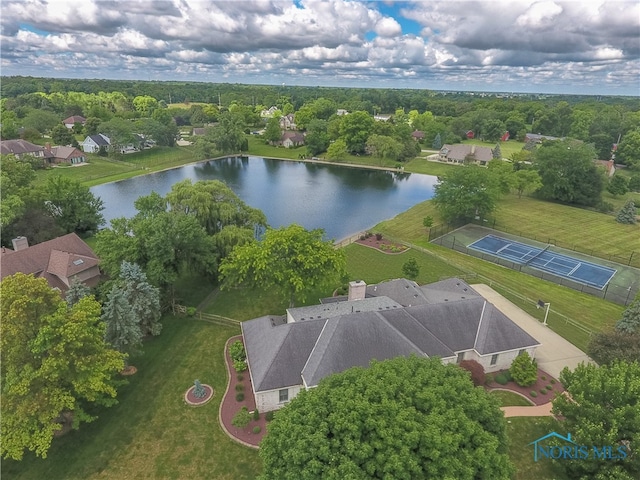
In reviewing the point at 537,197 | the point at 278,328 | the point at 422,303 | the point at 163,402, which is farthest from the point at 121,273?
the point at 537,197

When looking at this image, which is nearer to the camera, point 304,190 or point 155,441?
point 155,441

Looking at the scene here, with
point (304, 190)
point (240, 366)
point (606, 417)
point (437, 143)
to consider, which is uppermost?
point (606, 417)

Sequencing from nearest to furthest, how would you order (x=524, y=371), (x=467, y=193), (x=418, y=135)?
(x=524, y=371) → (x=467, y=193) → (x=418, y=135)

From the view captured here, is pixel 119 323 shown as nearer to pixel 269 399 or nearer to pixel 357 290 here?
pixel 269 399

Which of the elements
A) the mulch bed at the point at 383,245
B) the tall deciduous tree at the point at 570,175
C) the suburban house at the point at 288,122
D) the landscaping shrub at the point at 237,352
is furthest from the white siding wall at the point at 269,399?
the suburban house at the point at 288,122

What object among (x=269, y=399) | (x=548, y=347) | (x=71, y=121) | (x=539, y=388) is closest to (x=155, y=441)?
(x=269, y=399)

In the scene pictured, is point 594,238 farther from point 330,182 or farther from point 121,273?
point 121,273
